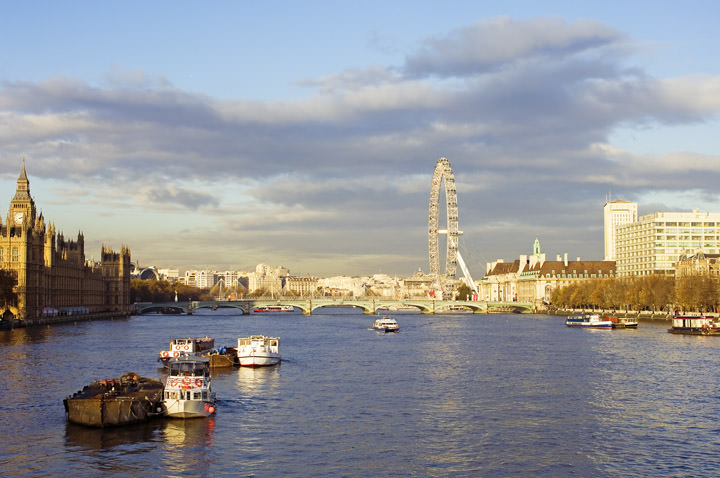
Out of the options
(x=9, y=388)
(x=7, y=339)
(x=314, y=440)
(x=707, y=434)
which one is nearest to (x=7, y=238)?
(x=7, y=339)

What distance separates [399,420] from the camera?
37.8m

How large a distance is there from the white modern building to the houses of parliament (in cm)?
10540

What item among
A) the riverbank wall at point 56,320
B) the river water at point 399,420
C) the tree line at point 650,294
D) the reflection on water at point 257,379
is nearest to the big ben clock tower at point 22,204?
the riverbank wall at point 56,320

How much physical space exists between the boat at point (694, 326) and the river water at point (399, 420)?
26.6 metres

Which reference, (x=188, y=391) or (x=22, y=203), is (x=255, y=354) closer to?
(x=188, y=391)

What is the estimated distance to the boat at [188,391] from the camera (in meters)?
37.0

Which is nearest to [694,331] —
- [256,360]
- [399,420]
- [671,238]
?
[256,360]

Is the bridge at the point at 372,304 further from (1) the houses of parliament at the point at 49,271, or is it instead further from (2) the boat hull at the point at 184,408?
(2) the boat hull at the point at 184,408

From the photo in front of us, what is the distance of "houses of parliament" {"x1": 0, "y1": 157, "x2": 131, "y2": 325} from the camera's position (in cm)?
11544

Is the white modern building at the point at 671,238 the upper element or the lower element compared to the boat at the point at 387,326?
upper

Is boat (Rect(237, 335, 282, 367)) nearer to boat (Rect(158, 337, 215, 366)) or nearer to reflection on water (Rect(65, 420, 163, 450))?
boat (Rect(158, 337, 215, 366))

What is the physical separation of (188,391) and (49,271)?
9877cm

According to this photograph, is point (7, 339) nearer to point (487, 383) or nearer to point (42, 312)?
point (42, 312)

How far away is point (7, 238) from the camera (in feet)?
384
